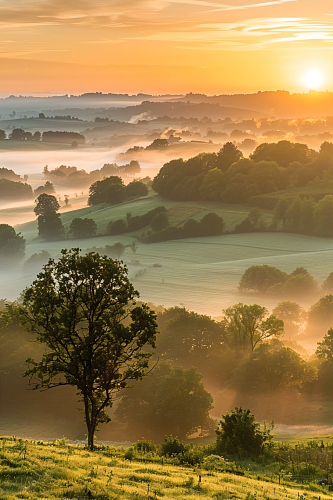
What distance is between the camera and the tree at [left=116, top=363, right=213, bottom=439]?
46.0 m

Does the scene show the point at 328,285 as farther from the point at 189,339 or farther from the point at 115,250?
the point at 115,250

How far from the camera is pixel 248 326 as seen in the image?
62875 mm

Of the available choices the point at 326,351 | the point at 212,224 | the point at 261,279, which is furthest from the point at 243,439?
the point at 212,224

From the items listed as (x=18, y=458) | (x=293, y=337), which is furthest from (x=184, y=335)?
(x=18, y=458)

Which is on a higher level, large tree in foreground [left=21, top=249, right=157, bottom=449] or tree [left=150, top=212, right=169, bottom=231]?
tree [left=150, top=212, right=169, bottom=231]

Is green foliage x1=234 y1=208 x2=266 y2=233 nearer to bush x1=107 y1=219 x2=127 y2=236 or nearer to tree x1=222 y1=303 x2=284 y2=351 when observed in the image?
bush x1=107 y1=219 x2=127 y2=236

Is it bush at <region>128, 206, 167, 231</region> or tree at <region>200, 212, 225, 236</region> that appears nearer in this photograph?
tree at <region>200, 212, 225, 236</region>

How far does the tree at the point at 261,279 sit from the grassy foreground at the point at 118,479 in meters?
83.5

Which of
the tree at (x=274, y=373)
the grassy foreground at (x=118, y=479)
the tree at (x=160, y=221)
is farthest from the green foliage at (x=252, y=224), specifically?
the grassy foreground at (x=118, y=479)

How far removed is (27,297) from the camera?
25656 mm

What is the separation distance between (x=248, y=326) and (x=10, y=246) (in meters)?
134

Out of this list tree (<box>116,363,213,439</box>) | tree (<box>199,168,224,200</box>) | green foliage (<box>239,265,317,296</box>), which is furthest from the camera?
tree (<box>199,168,224,200</box>)

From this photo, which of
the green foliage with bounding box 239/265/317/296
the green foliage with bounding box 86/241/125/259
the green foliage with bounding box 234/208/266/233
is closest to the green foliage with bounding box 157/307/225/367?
the green foliage with bounding box 239/265/317/296

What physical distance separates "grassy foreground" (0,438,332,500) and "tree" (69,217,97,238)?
157946mm
